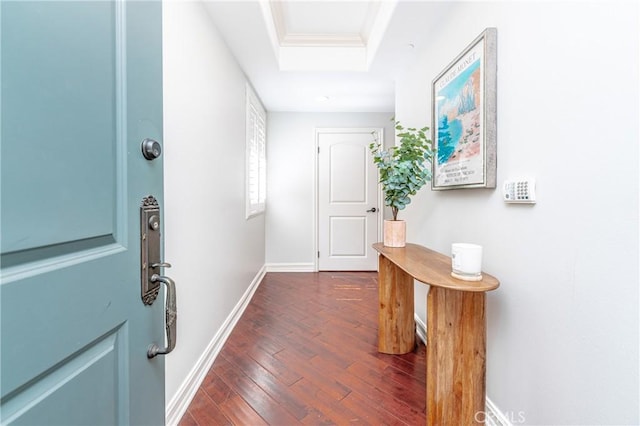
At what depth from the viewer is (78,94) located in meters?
0.48

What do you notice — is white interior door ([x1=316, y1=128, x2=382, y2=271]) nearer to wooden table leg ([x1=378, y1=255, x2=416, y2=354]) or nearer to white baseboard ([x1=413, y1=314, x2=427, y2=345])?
white baseboard ([x1=413, y1=314, x2=427, y2=345])

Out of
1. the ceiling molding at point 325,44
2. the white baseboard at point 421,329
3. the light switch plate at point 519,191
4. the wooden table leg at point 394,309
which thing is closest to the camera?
the light switch plate at point 519,191

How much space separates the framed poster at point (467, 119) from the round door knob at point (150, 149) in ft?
4.44

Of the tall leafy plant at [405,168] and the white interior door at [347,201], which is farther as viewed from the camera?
the white interior door at [347,201]

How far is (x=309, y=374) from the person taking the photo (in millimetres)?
1742

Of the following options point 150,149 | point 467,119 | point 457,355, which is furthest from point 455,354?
point 150,149

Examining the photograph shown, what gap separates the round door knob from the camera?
647 millimetres

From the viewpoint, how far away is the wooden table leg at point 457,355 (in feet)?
3.92

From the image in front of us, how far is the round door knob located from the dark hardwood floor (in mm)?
1362

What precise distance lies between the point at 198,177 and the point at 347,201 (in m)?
2.70

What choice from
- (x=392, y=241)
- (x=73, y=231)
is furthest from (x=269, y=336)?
(x=73, y=231)

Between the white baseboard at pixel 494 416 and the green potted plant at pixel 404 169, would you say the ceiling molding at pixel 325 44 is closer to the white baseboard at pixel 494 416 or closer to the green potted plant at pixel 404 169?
the green potted plant at pixel 404 169

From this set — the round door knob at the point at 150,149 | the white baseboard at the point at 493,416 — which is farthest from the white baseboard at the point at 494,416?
the round door knob at the point at 150,149

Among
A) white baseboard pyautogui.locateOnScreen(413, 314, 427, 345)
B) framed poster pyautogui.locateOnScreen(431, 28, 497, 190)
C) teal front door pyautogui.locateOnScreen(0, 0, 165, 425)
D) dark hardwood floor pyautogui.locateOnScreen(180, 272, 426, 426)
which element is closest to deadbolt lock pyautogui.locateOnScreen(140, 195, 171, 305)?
teal front door pyautogui.locateOnScreen(0, 0, 165, 425)
